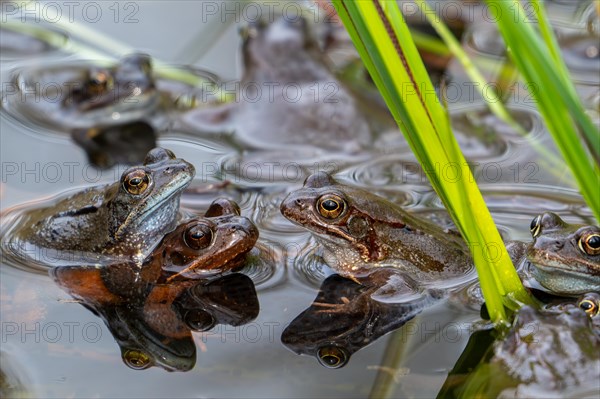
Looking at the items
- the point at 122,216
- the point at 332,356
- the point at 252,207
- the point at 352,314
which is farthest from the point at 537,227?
the point at 122,216

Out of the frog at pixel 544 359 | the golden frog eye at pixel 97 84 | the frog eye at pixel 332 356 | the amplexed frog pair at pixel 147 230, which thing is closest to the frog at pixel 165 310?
the amplexed frog pair at pixel 147 230

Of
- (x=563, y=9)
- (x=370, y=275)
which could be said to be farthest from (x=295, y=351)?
(x=563, y=9)

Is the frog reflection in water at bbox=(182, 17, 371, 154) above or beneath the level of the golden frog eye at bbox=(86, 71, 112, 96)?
above

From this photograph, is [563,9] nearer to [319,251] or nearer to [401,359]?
[319,251]

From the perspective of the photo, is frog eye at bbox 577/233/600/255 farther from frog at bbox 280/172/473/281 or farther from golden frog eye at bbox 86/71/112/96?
golden frog eye at bbox 86/71/112/96

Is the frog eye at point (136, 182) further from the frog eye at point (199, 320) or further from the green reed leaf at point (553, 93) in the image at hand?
the green reed leaf at point (553, 93)

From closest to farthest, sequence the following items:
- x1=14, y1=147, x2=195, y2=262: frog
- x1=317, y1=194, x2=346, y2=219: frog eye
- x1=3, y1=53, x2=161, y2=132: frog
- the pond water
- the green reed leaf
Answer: the green reed leaf
the pond water
x1=317, y1=194, x2=346, y2=219: frog eye
x1=14, y1=147, x2=195, y2=262: frog
x1=3, y1=53, x2=161, y2=132: frog

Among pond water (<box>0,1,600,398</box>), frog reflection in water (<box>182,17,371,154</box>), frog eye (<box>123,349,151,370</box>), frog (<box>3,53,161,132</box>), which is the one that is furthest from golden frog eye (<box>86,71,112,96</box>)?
frog eye (<box>123,349,151,370</box>)
